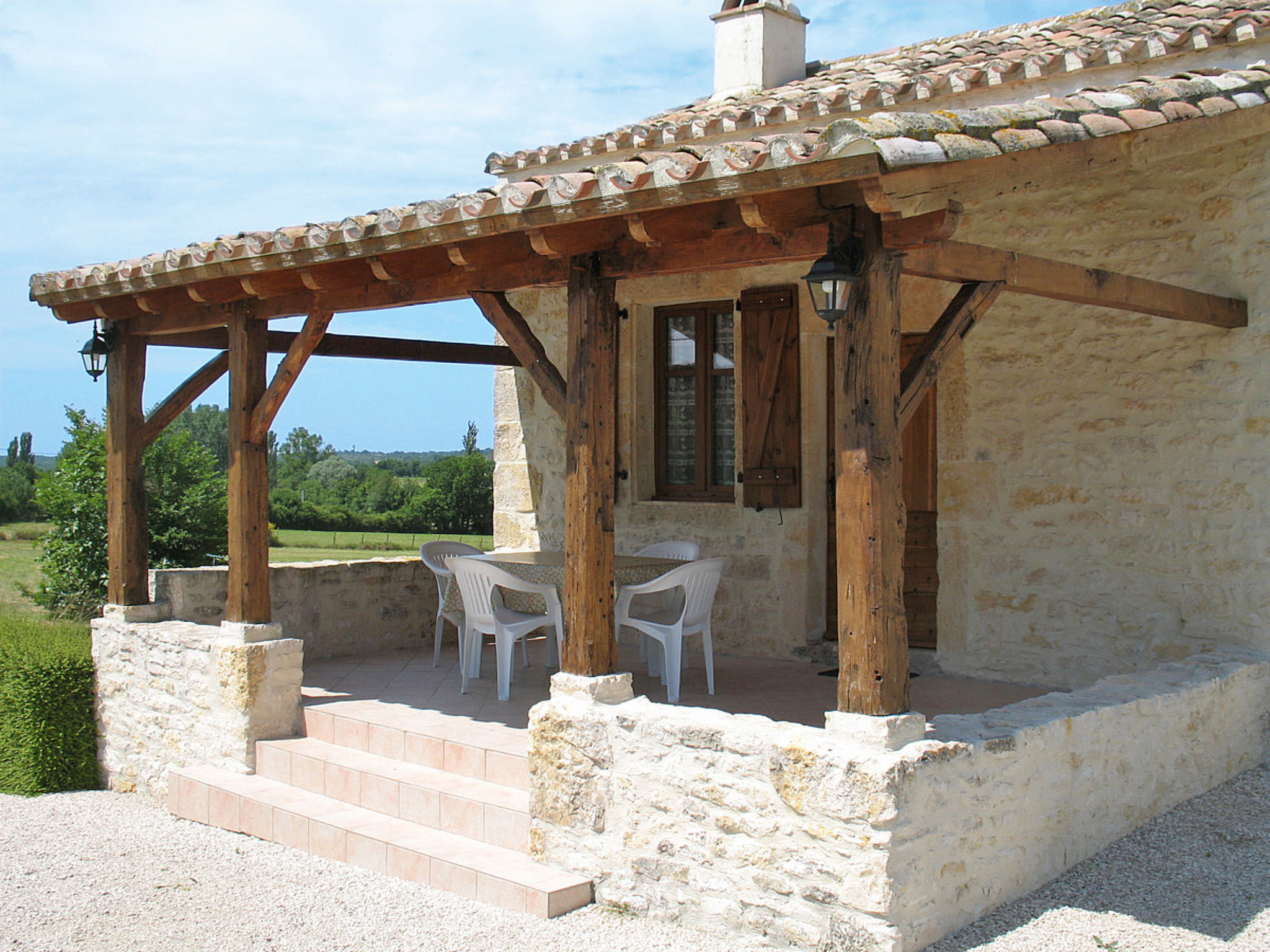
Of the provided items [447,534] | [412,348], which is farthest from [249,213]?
[412,348]

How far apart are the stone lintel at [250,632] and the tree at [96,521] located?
174 inches

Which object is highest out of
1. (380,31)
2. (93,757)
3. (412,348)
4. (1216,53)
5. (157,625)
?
(380,31)

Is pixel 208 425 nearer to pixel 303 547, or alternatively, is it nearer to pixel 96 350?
pixel 303 547

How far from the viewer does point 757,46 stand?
28.2 ft

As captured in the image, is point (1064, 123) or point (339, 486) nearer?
point (1064, 123)

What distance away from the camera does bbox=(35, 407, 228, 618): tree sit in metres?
9.92

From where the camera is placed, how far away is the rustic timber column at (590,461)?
14.2 ft

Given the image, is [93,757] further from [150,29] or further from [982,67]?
[150,29]

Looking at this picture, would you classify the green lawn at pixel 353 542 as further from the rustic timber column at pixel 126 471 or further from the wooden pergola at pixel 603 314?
the wooden pergola at pixel 603 314

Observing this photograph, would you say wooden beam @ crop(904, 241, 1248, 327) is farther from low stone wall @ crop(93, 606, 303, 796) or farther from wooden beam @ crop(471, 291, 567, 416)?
low stone wall @ crop(93, 606, 303, 796)

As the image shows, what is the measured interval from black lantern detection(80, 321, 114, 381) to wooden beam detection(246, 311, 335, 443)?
1367 mm

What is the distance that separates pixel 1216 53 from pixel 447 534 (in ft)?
48.5

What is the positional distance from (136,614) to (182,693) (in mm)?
789

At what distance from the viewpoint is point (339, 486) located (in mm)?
22172
